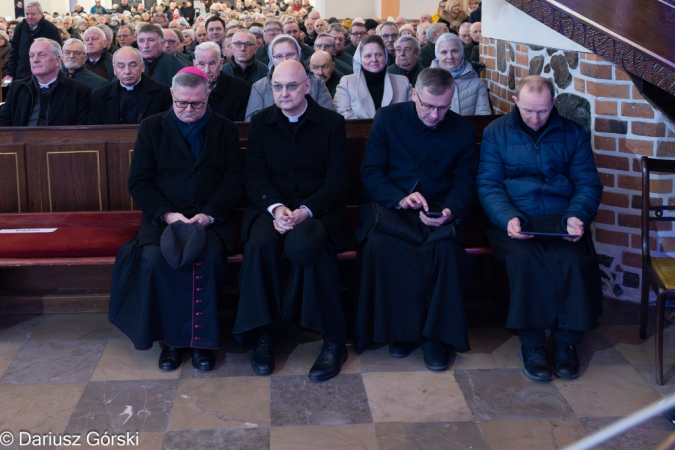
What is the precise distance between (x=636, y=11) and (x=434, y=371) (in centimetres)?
173

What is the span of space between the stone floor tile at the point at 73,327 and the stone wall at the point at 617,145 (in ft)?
8.92

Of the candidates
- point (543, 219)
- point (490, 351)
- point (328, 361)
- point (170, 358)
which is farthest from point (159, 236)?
point (543, 219)

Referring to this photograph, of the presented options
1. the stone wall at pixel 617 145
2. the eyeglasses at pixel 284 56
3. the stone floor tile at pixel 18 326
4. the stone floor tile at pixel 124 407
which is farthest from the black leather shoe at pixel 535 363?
the eyeglasses at pixel 284 56

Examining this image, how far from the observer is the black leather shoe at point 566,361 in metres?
3.59

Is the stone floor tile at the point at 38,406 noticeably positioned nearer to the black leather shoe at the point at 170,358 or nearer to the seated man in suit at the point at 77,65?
the black leather shoe at the point at 170,358

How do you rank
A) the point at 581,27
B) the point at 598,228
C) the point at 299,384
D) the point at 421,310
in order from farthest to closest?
the point at 598,228
the point at 421,310
the point at 299,384
the point at 581,27

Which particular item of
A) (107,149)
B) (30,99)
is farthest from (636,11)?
(30,99)

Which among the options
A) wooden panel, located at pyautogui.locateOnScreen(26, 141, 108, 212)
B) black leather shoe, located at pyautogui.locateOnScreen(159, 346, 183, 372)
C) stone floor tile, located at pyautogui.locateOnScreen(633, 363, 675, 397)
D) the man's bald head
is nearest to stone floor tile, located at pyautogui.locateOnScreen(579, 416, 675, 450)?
stone floor tile, located at pyautogui.locateOnScreen(633, 363, 675, 397)

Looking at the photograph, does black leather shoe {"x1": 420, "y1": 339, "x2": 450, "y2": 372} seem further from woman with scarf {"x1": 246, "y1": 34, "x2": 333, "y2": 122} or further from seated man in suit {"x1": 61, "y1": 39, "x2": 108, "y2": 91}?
seated man in suit {"x1": 61, "y1": 39, "x2": 108, "y2": 91}

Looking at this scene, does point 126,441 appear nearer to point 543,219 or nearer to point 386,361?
point 386,361

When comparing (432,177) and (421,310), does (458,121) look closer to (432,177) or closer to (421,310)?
(432,177)

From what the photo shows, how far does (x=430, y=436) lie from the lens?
3.09 m

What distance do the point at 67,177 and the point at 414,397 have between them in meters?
2.36

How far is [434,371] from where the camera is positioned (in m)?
3.69
